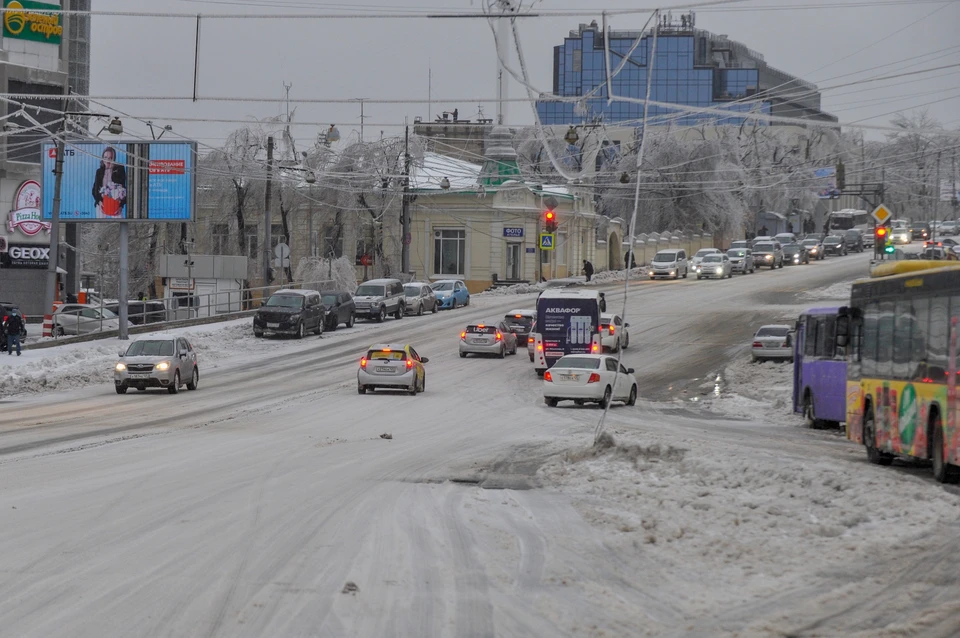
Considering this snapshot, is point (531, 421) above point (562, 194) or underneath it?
underneath

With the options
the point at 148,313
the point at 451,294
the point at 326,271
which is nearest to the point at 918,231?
the point at 326,271

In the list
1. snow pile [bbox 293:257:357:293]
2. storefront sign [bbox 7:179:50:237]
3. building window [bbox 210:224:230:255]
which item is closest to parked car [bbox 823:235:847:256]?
snow pile [bbox 293:257:357:293]

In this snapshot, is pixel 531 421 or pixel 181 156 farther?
pixel 181 156

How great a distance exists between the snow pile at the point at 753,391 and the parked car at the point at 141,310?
2686cm

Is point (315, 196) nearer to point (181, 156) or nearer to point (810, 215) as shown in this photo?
point (181, 156)

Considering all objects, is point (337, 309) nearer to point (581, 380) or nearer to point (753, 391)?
point (753, 391)

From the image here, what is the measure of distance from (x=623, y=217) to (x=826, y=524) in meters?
94.6

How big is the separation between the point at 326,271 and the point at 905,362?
6096 cm

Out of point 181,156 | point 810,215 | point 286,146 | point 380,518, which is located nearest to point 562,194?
point 286,146

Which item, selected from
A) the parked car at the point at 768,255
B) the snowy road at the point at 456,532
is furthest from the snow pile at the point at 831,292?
the snowy road at the point at 456,532

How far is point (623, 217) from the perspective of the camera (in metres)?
105

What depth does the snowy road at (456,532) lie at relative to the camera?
8.46m

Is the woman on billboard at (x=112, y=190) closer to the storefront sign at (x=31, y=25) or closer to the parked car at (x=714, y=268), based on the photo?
the storefront sign at (x=31, y=25)

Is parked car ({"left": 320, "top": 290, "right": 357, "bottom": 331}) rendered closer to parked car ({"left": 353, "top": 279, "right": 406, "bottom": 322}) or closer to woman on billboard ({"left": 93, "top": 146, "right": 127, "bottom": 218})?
parked car ({"left": 353, "top": 279, "right": 406, "bottom": 322})
